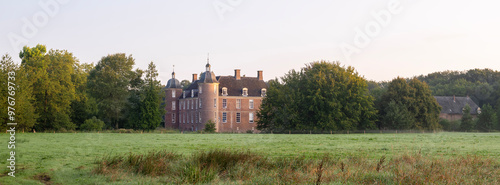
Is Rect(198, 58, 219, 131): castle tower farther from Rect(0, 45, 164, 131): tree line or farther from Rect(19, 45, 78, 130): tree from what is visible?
Rect(19, 45, 78, 130): tree

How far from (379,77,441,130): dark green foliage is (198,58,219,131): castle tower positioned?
28067mm

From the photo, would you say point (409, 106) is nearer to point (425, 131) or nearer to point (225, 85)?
point (425, 131)

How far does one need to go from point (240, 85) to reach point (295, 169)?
72101 millimetres

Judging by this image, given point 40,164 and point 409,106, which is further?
point 409,106

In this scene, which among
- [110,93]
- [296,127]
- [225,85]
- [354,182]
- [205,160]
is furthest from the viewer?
[225,85]

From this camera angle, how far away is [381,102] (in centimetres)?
7012

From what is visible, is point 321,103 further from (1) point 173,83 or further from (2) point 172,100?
(2) point 172,100

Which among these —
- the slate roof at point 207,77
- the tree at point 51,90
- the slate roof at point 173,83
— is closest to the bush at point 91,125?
the tree at point 51,90

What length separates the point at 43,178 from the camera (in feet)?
49.6

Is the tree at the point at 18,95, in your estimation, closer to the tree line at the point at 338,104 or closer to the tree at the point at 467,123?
the tree line at the point at 338,104

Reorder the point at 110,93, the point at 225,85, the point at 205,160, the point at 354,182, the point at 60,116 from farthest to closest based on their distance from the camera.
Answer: the point at 225,85
the point at 110,93
the point at 60,116
the point at 205,160
the point at 354,182

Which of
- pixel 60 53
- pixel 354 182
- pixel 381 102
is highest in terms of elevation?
pixel 60 53

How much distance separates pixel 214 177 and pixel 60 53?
56.0 meters

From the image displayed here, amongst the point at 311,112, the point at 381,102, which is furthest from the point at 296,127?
the point at 381,102
